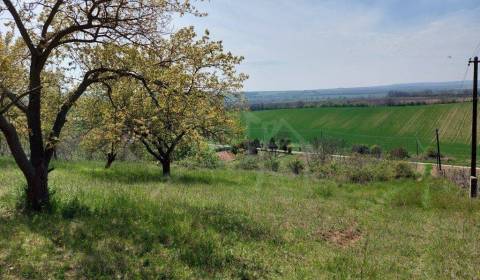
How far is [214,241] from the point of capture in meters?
7.37

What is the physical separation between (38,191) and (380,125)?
3502 inches

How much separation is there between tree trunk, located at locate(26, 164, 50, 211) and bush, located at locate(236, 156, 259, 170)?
38195 millimetres

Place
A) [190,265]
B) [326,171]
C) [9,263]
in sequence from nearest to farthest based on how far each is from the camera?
[9,263] < [190,265] < [326,171]

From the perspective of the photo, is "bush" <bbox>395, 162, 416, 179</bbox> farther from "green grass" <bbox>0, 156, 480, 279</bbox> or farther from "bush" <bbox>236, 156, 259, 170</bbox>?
"green grass" <bbox>0, 156, 480, 279</bbox>

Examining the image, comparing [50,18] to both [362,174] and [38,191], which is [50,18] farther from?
[362,174]

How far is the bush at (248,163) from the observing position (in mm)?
47312

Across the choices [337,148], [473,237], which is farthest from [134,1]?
[337,148]

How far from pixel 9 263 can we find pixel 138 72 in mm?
4597

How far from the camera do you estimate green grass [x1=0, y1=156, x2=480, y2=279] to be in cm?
594

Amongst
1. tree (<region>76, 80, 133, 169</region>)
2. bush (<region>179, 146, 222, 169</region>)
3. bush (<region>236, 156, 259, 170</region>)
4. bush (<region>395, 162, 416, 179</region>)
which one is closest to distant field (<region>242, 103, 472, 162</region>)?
bush (<region>236, 156, 259, 170</region>)

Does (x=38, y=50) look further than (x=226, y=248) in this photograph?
Yes

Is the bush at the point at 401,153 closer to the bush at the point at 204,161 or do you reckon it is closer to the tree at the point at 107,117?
the bush at the point at 204,161

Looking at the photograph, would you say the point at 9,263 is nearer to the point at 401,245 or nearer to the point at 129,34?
the point at 129,34

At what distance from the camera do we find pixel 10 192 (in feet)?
31.3
